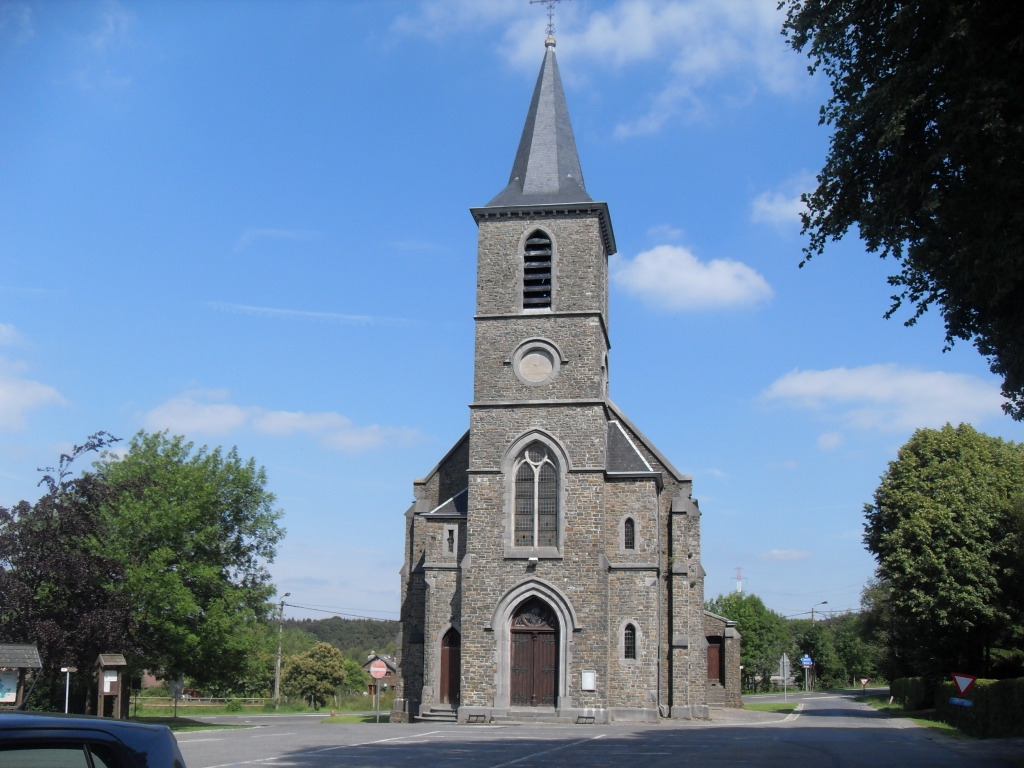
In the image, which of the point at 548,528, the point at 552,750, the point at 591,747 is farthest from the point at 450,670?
the point at 552,750

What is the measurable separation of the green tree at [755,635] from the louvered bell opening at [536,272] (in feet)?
203

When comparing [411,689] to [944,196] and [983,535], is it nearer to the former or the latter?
[983,535]

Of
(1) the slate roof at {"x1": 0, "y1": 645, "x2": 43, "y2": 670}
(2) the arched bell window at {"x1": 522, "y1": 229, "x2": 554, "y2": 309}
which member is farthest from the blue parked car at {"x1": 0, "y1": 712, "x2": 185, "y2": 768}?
(2) the arched bell window at {"x1": 522, "y1": 229, "x2": 554, "y2": 309}

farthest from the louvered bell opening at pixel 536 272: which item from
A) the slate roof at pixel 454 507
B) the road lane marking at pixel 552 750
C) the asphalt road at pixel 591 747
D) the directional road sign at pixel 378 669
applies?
the road lane marking at pixel 552 750

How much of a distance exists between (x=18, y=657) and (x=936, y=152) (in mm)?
17605

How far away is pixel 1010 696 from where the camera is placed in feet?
75.8

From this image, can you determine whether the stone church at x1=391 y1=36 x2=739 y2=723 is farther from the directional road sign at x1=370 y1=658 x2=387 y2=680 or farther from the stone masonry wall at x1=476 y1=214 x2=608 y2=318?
the directional road sign at x1=370 y1=658 x2=387 y2=680

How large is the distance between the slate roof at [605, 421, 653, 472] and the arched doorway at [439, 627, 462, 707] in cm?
744

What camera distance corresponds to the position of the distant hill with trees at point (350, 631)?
143m

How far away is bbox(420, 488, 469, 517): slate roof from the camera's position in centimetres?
3238

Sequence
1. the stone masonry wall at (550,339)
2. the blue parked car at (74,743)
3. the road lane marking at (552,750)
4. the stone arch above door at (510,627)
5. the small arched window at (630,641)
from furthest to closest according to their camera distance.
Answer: the stone masonry wall at (550,339), the small arched window at (630,641), the stone arch above door at (510,627), the road lane marking at (552,750), the blue parked car at (74,743)

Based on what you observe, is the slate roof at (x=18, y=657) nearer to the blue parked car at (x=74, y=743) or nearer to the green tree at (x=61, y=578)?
the green tree at (x=61, y=578)

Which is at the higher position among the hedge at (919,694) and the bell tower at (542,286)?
the bell tower at (542,286)

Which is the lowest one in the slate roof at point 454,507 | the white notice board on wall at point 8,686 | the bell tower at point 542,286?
the white notice board on wall at point 8,686
